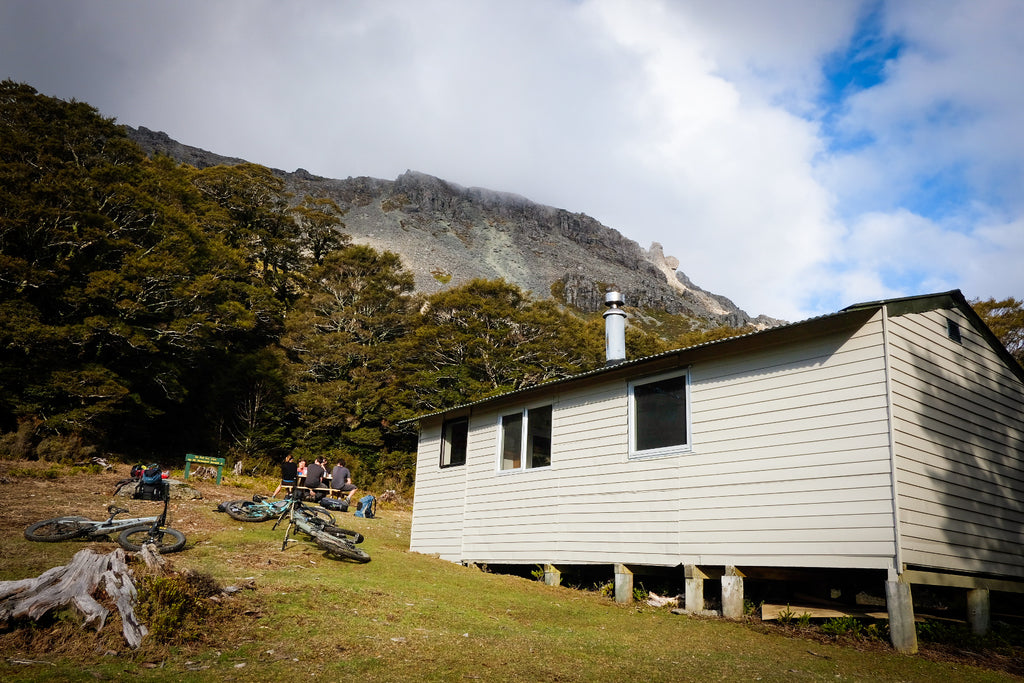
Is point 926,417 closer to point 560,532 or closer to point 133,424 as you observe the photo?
point 560,532

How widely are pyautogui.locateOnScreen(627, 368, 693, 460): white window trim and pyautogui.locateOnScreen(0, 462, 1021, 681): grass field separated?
85.8 inches

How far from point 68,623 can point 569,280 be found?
295 feet

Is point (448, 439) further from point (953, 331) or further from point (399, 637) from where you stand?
point (953, 331)

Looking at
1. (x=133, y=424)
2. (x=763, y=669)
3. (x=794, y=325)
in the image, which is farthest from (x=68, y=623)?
(x=133, y=424)

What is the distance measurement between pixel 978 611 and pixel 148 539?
1100 centimetres

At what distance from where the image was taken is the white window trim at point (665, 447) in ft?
31.4

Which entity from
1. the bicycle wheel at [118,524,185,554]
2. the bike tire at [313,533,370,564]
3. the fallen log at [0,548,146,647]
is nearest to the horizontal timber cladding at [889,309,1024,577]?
the bike tire at [313,533,370,564]

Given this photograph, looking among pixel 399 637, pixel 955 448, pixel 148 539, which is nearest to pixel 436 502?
pixel 148 539

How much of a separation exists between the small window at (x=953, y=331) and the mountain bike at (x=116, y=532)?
11422 mm

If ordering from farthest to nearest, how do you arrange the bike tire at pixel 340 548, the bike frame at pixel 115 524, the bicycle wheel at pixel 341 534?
1. the bicycle wheel at pixel 341 534
2. the bike tire at pixel 340 548
3. the bike frame at pixel 115 524

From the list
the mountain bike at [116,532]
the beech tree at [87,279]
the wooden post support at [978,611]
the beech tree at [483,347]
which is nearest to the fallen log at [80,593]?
the mountain bike at [116,532]

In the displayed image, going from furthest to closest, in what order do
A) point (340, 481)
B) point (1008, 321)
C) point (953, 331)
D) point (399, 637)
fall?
point (1008, 321)
point (340, 481)
point (953, 331)
point (399, 637)

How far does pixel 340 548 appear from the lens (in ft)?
34.3

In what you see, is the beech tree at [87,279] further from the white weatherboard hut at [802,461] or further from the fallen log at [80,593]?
the fallen log at [80,593]
